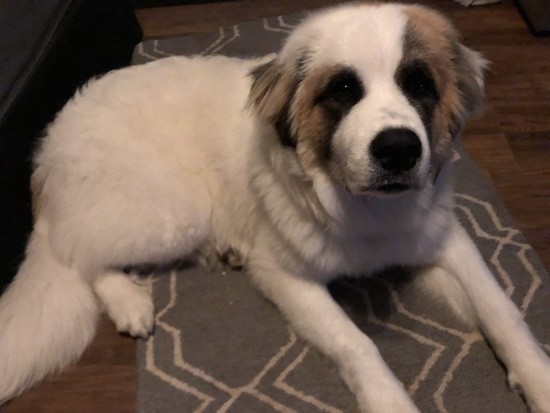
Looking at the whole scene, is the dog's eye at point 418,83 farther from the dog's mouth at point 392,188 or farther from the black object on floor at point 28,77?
the black object on floor at point 28,77

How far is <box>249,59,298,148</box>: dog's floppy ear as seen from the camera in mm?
1205

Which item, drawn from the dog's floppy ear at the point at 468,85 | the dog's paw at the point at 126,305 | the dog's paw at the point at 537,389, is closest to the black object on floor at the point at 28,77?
the dog's paw at the point at 126,305

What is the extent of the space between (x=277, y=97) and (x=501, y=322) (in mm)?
739


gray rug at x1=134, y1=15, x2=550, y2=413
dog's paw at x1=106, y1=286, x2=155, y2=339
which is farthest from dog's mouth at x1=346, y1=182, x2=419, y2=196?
dog's paw at x1=106, y1=286, x2=155, y2=339

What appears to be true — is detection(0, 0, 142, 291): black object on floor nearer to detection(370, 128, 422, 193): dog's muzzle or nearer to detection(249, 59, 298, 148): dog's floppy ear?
detection(249, 59, 298, 148): dog's floppy ear

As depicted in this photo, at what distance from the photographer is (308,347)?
1444 millimetres

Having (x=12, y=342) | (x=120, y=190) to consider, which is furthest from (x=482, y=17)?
(x=12, y=342)

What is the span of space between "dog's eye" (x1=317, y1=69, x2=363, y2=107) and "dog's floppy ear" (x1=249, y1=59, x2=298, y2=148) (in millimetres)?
81

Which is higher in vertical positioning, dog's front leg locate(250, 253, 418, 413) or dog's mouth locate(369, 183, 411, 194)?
dog's mouth locate(369, 183, 411, 194)

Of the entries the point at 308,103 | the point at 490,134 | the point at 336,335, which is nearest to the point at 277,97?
the point at 308,103

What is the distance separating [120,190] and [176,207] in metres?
0.15

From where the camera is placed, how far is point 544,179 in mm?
1862

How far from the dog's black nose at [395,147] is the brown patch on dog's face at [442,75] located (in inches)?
4.5

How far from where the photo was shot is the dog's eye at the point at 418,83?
3.67 feet
